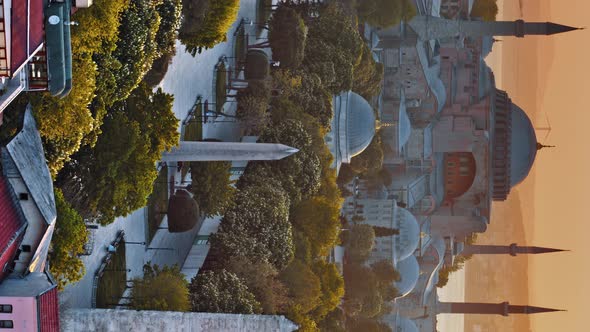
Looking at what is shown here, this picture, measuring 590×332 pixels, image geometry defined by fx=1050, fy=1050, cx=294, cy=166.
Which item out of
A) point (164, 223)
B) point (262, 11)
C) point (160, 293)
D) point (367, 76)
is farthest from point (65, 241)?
point (367, 76)

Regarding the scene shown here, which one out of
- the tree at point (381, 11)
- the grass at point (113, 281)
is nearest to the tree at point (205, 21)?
the grass at point (113, 281)

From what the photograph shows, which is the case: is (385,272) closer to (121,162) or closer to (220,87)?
(220,87)

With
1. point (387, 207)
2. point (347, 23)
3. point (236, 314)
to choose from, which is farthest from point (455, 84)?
point (236, 314)

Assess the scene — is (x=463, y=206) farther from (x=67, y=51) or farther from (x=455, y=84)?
(x=67, y=51)

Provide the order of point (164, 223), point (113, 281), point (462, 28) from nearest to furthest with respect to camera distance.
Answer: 1. point (113, 281)
2. point (164, 223)
3. point (462, 28)

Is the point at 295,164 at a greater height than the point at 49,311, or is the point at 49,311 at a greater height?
the point at 49,311

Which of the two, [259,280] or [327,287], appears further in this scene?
[327,287]
